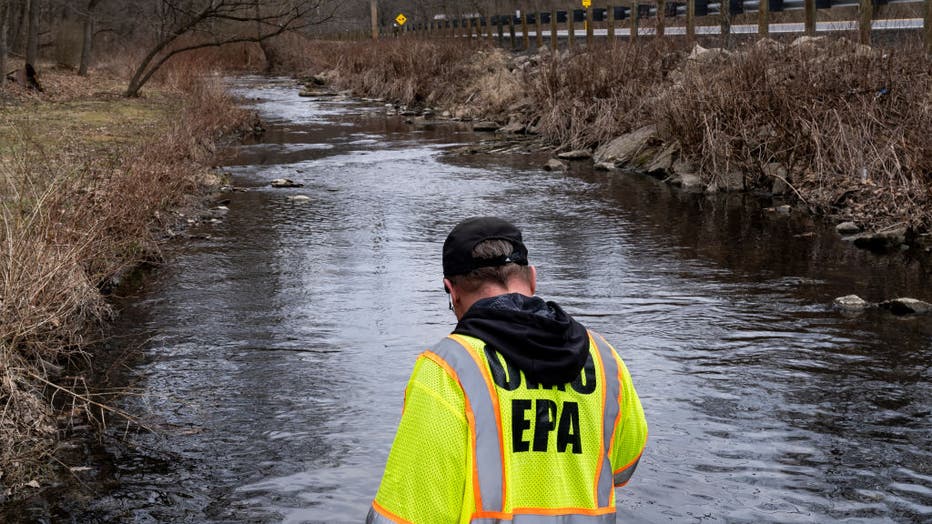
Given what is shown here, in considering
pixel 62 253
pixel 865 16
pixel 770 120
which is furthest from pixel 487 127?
pixel 62 253

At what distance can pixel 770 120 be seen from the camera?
15883mm

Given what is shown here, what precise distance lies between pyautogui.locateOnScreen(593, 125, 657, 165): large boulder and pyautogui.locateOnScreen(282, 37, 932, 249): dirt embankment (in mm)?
36

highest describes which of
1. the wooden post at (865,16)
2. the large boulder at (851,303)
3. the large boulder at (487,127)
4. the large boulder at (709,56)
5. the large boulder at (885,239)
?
the wooden post at (865,16)

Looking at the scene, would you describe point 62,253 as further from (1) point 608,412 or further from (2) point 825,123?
(2) point 825,123

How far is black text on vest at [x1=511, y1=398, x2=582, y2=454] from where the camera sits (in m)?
2.80

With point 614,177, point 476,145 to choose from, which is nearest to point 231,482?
point 614,177

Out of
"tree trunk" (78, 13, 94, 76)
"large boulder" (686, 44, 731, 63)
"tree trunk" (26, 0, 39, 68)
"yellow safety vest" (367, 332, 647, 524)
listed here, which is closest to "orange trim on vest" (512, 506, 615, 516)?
"yellow safety vest" (367, 332, 647, 524)

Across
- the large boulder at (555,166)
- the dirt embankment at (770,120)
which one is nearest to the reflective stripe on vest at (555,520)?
the dirt embankment at (770,120)

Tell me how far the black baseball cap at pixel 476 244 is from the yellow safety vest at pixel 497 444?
8.0 inches

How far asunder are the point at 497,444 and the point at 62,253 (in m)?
6.44

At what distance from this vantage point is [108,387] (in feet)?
26.0

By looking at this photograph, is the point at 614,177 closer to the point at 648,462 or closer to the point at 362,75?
the point at 648,462

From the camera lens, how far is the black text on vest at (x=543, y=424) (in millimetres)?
2801

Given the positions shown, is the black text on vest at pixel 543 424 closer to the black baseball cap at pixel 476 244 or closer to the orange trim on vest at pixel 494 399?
the orange trim on vest at pixel 494 399
